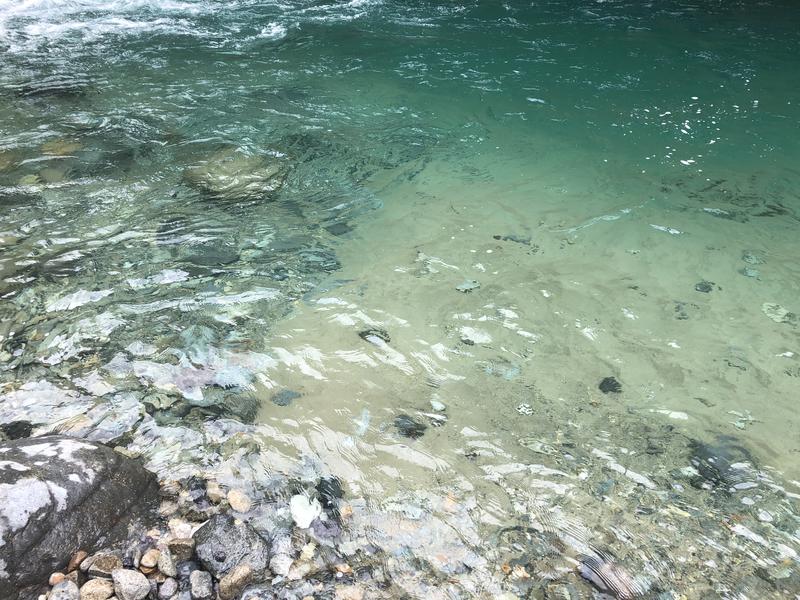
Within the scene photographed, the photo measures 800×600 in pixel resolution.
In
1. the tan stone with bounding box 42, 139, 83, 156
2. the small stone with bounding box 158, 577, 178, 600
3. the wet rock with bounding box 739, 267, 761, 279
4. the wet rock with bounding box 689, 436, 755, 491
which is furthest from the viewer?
the tan stone with bounding box 42, 139, 83, 156

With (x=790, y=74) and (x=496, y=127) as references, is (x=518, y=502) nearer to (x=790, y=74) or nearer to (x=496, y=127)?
(x=496, y=127)

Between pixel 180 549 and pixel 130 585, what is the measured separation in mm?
276

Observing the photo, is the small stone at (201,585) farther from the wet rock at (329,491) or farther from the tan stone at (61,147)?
the tan stone at (61,147)

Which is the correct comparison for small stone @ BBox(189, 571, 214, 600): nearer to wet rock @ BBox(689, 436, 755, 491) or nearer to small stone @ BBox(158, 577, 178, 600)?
small stone @ BBox(158, 577, 178, 600)

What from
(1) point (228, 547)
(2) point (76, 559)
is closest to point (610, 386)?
(1) point (228, 547)

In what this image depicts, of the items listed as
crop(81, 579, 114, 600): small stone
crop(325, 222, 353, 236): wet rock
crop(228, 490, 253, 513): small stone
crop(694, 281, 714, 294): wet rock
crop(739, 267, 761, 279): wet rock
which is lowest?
crop(694, 281, 714, 294): wet rock

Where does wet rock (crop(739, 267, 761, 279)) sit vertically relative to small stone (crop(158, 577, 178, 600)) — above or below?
below

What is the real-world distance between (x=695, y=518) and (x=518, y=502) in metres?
1.07

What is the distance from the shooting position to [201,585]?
2.65 metres

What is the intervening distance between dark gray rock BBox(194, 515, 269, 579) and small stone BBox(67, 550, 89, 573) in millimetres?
522

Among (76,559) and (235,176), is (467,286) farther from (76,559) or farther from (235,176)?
(76,559)

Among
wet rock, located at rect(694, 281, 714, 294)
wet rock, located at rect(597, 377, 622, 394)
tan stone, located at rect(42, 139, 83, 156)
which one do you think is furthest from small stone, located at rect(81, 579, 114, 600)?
tan stone, located at rect(42, 139, 83, 156)

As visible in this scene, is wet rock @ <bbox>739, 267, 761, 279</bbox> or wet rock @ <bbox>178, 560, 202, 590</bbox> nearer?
wet rock @ <bbox>178, 560, 202, 590</bbox>

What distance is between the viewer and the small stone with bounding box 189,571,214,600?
8.61 ft
